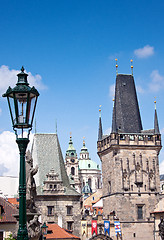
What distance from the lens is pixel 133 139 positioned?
5359cm

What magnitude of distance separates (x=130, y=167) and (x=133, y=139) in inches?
140

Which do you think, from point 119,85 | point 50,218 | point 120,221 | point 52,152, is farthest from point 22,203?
point 119,85

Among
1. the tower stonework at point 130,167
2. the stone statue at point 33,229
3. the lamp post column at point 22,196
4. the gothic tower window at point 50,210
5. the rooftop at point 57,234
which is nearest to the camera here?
the lamp post column at point 22,196

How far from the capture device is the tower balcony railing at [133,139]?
53.0 m

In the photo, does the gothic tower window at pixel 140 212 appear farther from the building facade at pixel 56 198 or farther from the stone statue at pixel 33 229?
the stone statue at pixel 33 229

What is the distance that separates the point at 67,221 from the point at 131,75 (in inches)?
880

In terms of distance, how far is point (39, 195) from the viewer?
44844mm

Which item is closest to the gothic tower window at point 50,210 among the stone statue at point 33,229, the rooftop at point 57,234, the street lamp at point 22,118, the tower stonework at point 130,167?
the rooftop at point 57,234

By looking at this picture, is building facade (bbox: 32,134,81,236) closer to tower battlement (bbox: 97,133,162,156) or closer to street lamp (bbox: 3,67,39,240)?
tower battlement (bbox: 97,133,162,156)

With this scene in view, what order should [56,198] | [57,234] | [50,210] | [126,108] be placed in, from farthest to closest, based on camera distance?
1. [126,108]
2. [56,198]
3. [50,210]
4. [57,234]

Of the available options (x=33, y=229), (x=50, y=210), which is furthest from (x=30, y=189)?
(x=50, y=210)

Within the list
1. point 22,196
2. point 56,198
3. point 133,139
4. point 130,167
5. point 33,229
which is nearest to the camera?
point 22,196

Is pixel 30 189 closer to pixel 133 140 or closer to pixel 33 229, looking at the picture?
pixel 33 229

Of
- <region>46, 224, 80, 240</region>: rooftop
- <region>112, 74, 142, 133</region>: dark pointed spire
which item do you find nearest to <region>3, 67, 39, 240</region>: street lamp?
<region>46, 224, 80, 240</region>: rooftop
